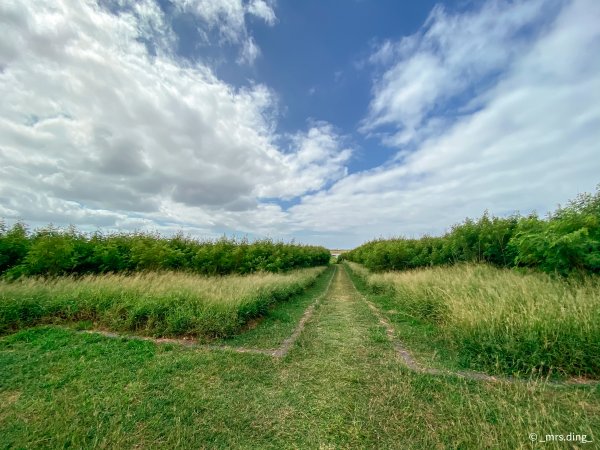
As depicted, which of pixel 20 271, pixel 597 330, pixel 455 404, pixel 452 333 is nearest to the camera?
pixel 455 404

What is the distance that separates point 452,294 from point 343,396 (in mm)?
5374

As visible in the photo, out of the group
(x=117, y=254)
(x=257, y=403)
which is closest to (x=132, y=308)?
(x=257, y=403)

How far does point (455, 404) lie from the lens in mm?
3199

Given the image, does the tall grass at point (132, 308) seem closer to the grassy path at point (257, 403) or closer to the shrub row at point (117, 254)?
the grassy path at point (257, 403)

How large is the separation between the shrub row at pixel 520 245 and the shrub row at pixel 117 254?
34.5ft

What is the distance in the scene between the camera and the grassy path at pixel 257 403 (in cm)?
265

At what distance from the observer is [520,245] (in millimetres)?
7430

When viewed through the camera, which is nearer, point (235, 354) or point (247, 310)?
point (235, 354)

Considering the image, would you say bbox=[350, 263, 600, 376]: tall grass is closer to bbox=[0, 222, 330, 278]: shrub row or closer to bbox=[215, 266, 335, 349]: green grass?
bbox=[215, 266, 335, 349]: green grass

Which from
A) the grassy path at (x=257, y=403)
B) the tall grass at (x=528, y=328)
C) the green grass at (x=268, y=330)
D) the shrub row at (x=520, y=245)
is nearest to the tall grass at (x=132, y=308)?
the green grass at (x=268, y=330)

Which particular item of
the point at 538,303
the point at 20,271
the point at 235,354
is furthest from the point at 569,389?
the point at 20,271

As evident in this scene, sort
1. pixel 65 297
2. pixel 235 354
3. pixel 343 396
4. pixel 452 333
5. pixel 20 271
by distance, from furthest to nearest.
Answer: pixel 20 271 < pixel 65 297 < pixel 452 333 < pixel 235 354 < pixel 343 396

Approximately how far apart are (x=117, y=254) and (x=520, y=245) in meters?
17.7

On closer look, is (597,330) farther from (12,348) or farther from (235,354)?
(12,348)
